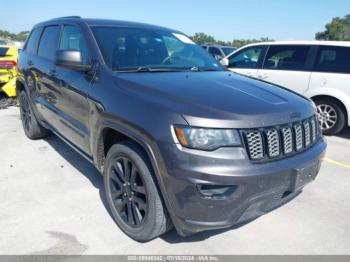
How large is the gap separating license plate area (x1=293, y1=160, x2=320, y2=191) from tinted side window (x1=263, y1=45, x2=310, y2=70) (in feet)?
13.8

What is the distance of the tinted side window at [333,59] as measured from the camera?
19.7 ft

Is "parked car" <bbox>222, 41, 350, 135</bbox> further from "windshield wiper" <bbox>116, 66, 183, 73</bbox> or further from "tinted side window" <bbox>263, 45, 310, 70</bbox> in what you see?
"windshield wiper" <bbox>116, 66, 183, 73</bbox>

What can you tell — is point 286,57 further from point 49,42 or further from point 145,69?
point 49,42

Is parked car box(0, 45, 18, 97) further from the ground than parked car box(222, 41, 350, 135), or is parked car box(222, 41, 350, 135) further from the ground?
parked car box(222, 41, 350, 135)

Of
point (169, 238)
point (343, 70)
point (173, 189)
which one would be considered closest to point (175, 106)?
point (173, 189)

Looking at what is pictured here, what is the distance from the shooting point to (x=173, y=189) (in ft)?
7.47

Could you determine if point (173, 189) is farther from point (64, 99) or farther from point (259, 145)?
point (64, 99)

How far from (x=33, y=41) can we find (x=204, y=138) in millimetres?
3883

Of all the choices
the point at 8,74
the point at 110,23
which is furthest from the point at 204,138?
the point at 8,74

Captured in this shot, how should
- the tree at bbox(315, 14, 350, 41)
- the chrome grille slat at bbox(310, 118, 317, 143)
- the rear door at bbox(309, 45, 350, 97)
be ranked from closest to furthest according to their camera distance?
the chrome grille slat at bbox(310, 118, 317, 143)
the rear door at bbox(309, 45, 350, 97)
the tree at bbox(315, 14, 350, 41)

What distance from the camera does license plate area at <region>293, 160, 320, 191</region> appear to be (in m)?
2.50

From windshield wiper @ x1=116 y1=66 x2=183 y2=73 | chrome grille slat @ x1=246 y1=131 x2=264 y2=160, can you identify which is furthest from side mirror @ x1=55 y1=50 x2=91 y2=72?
chrome grille slat @ x1=246 y1=131 x2=264 y2=160

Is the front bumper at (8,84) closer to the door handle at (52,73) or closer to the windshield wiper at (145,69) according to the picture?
the door handle at (52,73)

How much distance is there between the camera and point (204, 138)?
2236 millimetres
